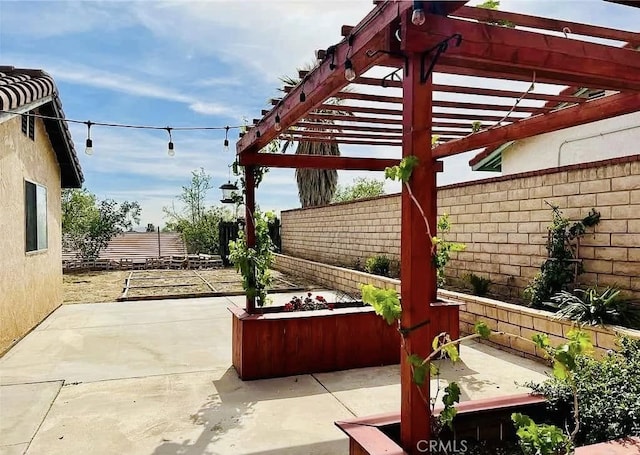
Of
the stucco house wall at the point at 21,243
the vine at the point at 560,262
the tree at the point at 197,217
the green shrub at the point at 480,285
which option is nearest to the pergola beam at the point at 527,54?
the vine at the point at 560,262

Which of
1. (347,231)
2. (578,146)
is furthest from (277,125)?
(347,231)

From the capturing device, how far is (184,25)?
17.2 feet

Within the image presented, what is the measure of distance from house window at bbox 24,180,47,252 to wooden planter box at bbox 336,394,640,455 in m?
5.90

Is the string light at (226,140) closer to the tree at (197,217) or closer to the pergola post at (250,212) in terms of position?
the pergola post at (250,212)

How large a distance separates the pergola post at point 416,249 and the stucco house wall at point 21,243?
510 centimetres

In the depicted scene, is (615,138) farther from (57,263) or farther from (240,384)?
(57,263)

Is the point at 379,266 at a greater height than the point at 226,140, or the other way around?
the point at 226,140

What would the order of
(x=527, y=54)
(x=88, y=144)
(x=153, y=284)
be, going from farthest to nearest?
(x=153, y=284) < (x=88, y=144) < (x=527, y=54)

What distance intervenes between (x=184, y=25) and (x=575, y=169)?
4.56 metres

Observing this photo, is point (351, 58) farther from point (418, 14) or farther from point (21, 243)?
point (21, 243)

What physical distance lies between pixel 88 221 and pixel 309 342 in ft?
42.8

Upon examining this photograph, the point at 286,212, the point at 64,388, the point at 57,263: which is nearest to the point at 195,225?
the point at 286,212

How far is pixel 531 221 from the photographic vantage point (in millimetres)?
5293

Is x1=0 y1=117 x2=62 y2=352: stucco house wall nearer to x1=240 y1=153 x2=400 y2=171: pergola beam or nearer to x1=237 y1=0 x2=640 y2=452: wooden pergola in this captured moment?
x1=240 y1=153 x2=400 y2=171: pergola beam
